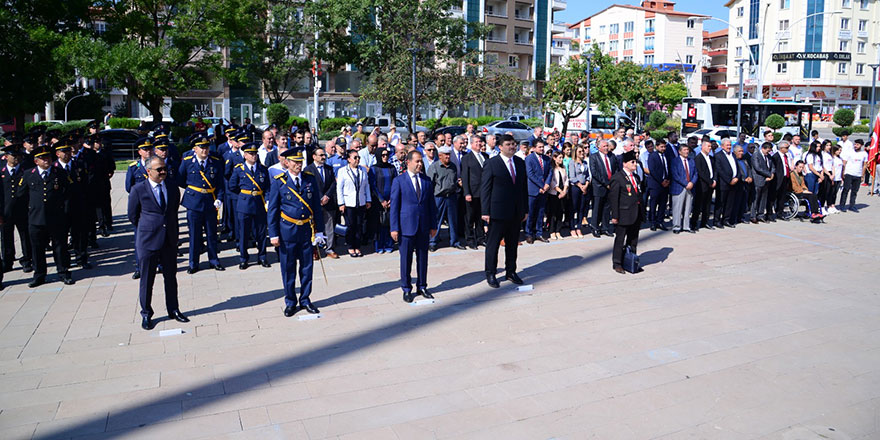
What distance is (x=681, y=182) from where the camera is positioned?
45.3 feet

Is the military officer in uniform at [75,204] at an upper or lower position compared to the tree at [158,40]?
lower

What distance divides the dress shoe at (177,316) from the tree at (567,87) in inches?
1146

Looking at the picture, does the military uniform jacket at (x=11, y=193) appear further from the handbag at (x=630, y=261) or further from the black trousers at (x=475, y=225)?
the handbag at (x=630, y=261)

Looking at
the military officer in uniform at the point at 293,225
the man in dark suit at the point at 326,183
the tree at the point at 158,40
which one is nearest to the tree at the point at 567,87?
the tree at the point at 158,40

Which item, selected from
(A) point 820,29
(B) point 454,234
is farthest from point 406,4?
(A) point 820,29

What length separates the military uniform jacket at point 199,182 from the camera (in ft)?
34.2

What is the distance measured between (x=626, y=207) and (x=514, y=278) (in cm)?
205

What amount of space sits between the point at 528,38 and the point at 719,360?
69988 millimetres

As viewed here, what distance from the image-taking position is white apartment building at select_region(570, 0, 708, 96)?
86.2 meters

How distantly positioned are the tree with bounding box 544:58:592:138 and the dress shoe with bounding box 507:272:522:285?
2628 centimetres

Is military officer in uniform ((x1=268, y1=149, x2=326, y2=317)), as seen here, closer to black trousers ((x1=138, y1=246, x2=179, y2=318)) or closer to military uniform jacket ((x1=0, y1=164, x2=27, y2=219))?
black trousers ((x1=138, y1=246, x2=179, y2=318))

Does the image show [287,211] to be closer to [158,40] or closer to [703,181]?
[703,181]

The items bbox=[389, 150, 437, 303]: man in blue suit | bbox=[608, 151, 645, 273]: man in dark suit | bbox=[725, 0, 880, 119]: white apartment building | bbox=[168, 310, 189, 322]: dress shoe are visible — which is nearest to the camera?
bbox=[168, 310, 189, 322]: dress shoe

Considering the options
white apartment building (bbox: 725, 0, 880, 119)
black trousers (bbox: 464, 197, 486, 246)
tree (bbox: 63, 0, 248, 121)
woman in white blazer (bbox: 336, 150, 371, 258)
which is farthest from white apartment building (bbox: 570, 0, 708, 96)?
woman in white blazer (bbox: 336, 150, 371, 258)
